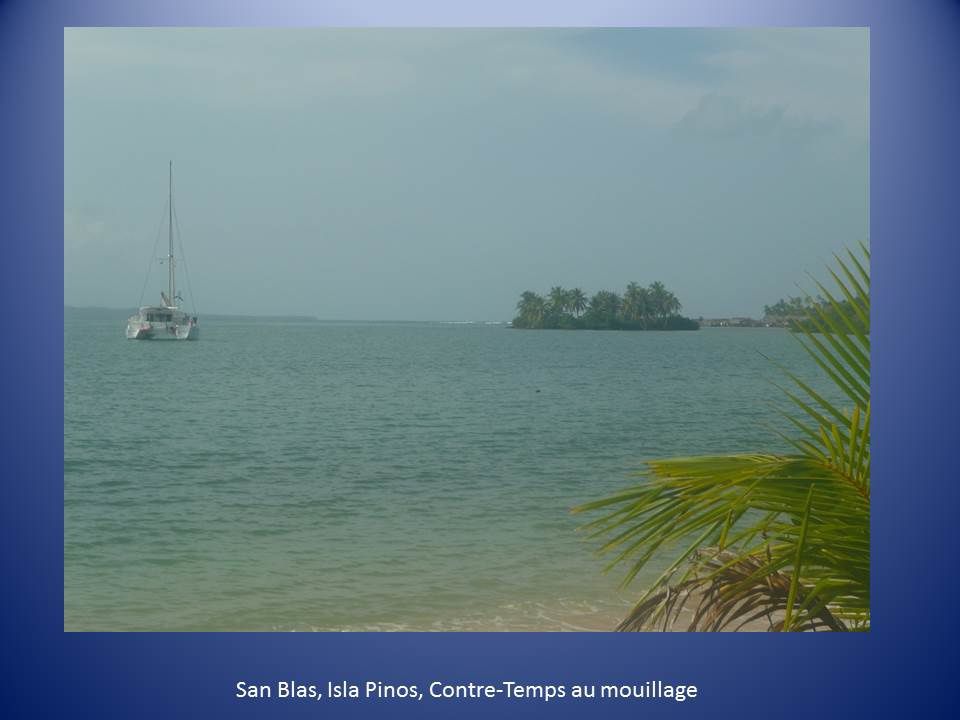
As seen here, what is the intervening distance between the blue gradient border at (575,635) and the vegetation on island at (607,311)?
1.05 m

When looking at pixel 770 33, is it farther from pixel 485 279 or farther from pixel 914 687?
pixel 914 687

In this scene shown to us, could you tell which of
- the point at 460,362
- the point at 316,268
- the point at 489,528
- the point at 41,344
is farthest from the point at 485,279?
the point at 41,344

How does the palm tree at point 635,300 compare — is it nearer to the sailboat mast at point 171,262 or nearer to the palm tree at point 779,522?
the palm tree at point 779,522

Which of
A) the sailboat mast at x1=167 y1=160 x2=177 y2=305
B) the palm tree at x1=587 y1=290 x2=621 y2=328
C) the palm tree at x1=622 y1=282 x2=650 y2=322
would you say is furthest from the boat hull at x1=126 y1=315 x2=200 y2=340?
the palm tree at x1=622 y1=282 x2=650 y2=322

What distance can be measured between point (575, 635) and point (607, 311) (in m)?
1.43

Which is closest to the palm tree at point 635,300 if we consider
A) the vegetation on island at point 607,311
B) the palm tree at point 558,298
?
the vegetation on island at point 607,311

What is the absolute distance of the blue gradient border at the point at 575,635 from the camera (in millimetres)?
3334

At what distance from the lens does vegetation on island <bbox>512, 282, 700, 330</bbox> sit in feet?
14.0

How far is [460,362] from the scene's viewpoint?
448 centimetres

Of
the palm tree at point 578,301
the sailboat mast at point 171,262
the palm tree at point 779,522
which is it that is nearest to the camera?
the palm tree at point 779,522

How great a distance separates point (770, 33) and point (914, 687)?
7.55 feet

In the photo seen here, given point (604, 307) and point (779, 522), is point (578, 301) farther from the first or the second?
point (779, 522)

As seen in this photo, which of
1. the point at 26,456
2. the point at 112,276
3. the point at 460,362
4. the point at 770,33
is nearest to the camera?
the point at 26,456

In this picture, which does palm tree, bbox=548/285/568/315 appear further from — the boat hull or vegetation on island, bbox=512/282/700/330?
the boat hull
